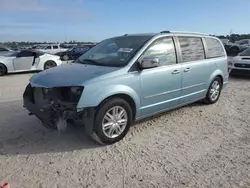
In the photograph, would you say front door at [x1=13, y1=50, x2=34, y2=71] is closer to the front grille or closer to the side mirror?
the front grille

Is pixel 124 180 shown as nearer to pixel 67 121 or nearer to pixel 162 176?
pixel 162 176

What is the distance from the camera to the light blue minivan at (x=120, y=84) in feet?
12.2

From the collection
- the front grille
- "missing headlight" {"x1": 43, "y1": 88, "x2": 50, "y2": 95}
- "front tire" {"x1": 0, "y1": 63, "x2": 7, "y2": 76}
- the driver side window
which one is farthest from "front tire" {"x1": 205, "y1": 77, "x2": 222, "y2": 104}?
"front tire" {"x1": 0, "y1": 63, "x2": 7, "y2": 76}

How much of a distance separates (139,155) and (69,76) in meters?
1.58

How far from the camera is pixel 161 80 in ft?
15.0

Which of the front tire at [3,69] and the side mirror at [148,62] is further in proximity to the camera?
the front tire at [3,69]

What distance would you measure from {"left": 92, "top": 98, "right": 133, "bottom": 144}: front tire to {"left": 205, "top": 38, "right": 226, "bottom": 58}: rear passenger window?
2.79m

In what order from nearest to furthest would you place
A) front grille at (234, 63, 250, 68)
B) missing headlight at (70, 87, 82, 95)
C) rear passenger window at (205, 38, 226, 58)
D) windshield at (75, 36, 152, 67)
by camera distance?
missing headlight at (70, 87, 82, 95), windshield at (75, 36, 152, 67), rear passenger window at (205, 38, 226, 58), front grille at (234, 63, 250, 68)

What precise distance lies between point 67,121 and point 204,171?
2037 millimetres

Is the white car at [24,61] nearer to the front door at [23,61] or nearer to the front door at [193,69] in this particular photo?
the front door at [23,61]

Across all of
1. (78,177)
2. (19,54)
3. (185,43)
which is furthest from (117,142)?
(19,54)

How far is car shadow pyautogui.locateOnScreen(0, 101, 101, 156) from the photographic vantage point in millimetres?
3877

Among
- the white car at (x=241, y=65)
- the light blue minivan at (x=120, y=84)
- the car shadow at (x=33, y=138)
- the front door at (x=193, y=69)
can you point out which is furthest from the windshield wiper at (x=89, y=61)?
the white car at (x=241, y=65)

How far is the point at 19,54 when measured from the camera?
13336mm
